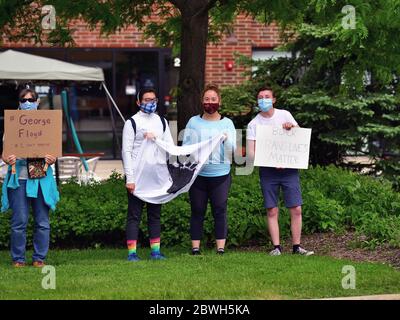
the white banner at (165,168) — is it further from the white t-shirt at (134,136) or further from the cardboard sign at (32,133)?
the cardboard sign at (32,133)

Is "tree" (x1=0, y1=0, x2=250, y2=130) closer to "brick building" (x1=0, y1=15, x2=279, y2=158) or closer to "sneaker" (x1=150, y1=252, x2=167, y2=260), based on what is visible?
"sneaker" (x1=150, y1=252, x2=167, y2=260)

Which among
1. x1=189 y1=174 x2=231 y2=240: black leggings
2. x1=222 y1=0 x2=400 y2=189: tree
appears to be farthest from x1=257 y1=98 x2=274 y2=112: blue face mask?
x1=222 y1=0 x2=400 y2=189: tree

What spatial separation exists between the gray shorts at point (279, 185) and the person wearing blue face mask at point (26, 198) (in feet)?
7.14

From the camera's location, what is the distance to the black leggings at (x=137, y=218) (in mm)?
9297

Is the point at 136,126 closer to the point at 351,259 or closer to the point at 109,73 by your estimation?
the point at 351,259

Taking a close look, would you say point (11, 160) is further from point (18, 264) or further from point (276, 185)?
point (276, 185)

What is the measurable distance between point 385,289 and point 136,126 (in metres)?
3.03

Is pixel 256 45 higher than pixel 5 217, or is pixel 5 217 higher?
pixel 256 45

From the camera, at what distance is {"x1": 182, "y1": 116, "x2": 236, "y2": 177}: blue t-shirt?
9383mm

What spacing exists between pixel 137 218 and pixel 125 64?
13155 millimetres

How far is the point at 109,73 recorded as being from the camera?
22125 mm

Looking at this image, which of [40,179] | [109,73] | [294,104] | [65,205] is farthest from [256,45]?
[40,179]

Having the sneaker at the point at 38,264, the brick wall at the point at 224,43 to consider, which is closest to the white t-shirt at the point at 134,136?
the sneaker at the point at 38,264

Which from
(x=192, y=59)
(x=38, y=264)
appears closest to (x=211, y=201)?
(x=38, y=264)
